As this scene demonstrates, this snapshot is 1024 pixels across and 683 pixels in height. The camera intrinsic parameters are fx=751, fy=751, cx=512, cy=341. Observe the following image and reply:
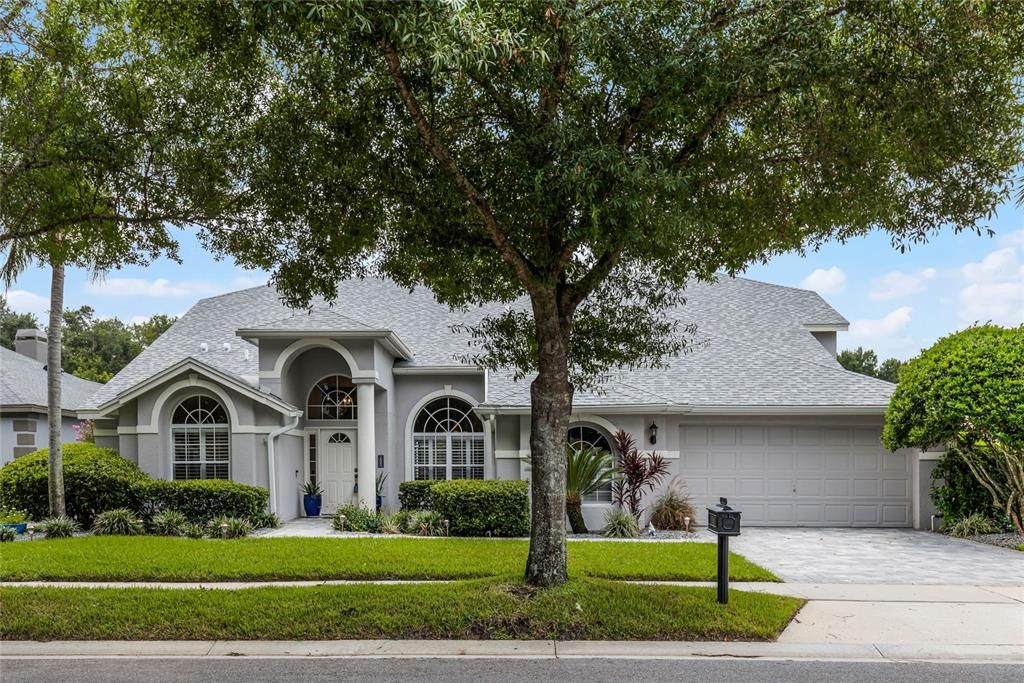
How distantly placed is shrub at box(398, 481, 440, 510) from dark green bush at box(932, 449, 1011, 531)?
33.2 feet

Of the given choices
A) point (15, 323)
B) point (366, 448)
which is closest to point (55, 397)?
point (366, 448)

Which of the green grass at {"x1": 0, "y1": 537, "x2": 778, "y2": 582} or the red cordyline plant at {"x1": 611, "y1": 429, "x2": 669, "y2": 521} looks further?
the red cordyline plant at {"x1": 611, "y1": 429, "x2": 669, "y2": 521}

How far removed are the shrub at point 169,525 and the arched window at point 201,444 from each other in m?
1.64

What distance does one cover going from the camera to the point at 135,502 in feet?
47.9

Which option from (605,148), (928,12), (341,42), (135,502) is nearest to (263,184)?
(341,42)

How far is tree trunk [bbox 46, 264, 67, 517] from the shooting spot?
46.2 feet

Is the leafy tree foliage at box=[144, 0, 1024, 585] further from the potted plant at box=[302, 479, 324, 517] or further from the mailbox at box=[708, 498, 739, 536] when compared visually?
the potted plant at box=[302, 479, 324, 517]

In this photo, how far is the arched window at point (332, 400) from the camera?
57.5 feet

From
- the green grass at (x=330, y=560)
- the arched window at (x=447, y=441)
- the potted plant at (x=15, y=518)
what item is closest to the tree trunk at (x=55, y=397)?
the potted plant at (x=15, y=518)

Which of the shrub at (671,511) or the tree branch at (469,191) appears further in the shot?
the shrub at (671,511)

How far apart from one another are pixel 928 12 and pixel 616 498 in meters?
9.95

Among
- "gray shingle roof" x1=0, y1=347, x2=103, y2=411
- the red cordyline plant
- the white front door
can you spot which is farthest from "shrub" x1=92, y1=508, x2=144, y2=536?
the red cordyline plant

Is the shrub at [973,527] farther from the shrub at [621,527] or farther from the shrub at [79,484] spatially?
the shrub at [79,484]

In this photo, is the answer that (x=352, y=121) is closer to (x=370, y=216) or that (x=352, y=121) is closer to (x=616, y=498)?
(x=370, y=216)
